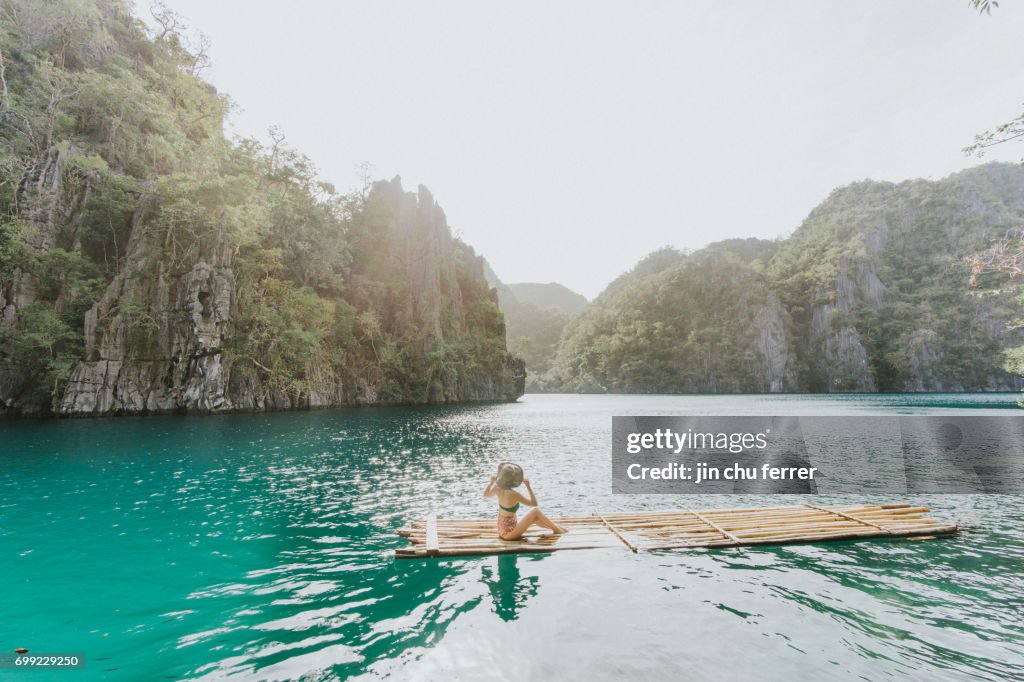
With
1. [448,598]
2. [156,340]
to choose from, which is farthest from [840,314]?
[448,598]

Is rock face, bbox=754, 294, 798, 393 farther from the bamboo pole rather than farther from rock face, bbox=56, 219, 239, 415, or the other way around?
the bamboo pole

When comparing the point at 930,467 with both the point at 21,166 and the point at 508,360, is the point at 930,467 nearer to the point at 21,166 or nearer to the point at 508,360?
the point at 21,166

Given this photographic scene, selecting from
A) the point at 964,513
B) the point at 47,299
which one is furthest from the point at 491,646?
the point at 47,299

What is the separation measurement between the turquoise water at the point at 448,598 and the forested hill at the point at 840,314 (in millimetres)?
120305

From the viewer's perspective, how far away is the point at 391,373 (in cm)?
6266

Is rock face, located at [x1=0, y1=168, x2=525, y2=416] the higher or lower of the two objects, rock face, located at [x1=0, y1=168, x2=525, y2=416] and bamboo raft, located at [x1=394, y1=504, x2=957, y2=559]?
the higher

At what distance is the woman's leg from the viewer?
8945 millimetres

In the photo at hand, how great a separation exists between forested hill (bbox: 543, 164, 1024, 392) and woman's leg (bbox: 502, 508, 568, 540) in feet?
417

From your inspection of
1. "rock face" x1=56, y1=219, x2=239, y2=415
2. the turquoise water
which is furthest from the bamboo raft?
"rock face" x1=56, y1=219, x2=239, y2=415

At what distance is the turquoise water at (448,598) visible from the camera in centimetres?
550

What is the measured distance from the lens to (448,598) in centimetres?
723

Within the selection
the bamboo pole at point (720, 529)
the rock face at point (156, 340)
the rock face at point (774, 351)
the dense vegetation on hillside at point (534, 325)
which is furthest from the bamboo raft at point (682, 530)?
the dense vegetation on hillside at point (534, 325)

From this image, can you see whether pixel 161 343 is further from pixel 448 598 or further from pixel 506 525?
pixel 448 598

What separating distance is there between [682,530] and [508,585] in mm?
4387
